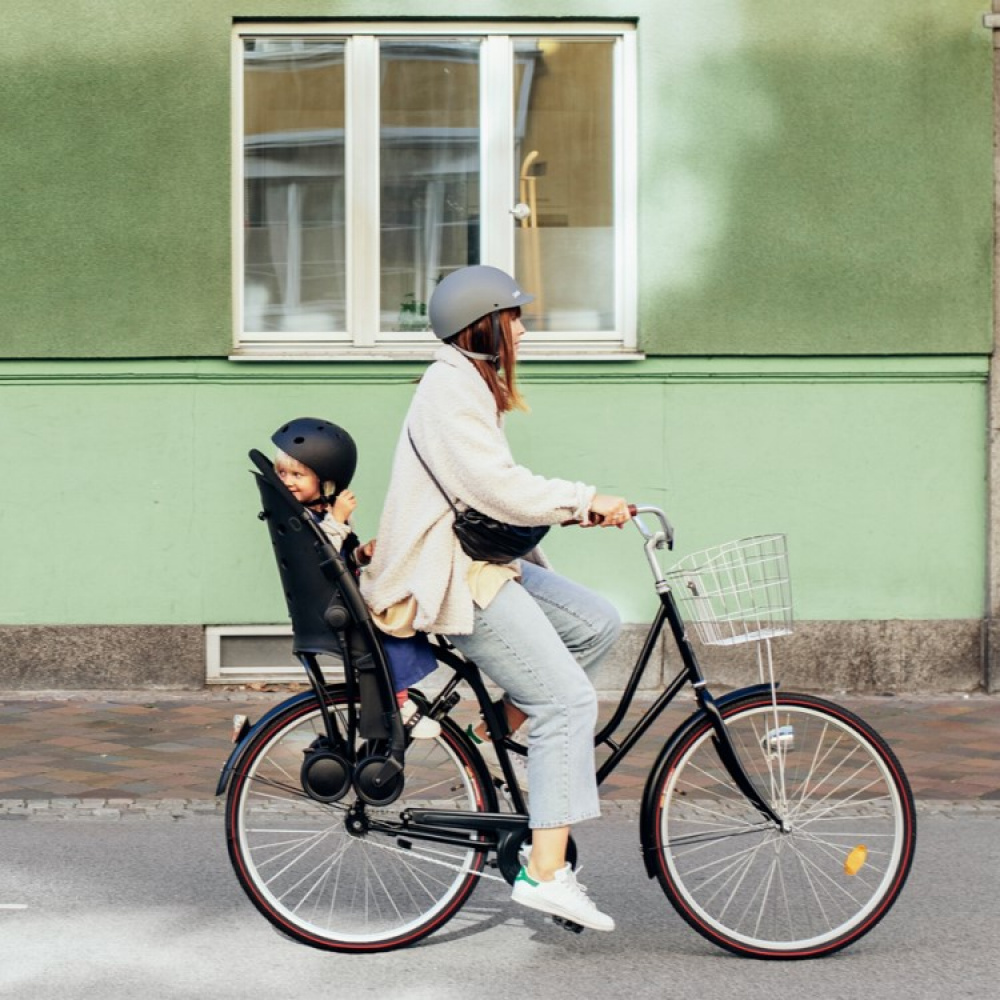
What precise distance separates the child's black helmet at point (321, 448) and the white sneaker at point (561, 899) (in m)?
1.15

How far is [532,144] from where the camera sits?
9625 millimetres

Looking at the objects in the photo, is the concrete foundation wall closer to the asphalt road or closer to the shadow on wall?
the shadow on wall

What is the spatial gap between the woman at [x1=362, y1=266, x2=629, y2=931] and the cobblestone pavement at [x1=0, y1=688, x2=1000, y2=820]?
81 cm

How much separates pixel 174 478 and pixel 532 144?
8.65ft

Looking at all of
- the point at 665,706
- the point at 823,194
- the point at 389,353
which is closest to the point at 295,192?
the point at 389,353

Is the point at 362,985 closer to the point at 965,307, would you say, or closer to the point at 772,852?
the point at 772,852

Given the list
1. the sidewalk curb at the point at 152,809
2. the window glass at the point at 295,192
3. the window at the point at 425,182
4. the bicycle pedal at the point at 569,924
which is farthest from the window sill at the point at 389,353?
the bicycle pedal at the point at 569,924

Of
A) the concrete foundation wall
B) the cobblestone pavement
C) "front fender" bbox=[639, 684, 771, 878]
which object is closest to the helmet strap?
"front fender" bbox=[639, 684, 771, 878]

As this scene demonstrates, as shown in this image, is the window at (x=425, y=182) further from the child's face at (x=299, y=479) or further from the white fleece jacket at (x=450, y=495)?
the white fleece jacket at (x=450, y=495)

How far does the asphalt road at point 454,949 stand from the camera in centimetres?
447

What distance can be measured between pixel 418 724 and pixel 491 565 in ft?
1.54

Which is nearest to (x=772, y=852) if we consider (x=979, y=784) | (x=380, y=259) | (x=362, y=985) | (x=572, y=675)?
(x=572, y=675)

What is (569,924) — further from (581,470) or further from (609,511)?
(581,470)

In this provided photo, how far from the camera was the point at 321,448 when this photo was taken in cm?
466
